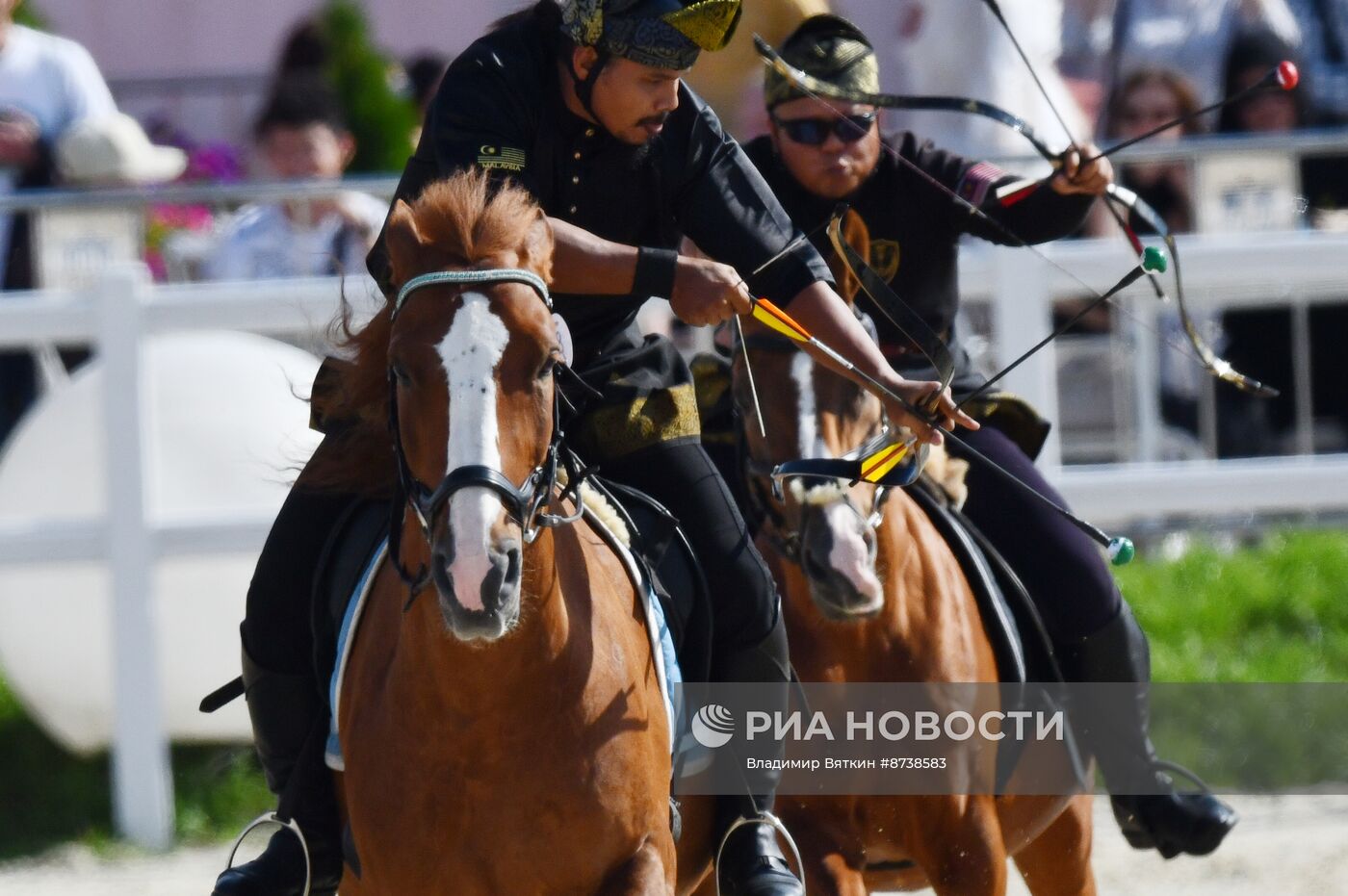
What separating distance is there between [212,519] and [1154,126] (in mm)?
3959

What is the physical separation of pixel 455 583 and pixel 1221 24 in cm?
702

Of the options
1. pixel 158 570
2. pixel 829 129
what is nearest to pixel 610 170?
pixel 829 129

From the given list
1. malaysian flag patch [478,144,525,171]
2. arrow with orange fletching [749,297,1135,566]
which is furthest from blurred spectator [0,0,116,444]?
malaysian flag patch [478,144,525,171]

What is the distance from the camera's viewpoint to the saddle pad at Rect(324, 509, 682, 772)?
147 inches

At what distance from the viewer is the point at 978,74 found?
905 centimetres

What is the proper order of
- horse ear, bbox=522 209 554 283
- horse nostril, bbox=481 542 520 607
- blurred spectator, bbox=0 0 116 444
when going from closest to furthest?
horse nostril, bbox=481 542 520 607 < horse ear, bbox=522 209 554 283 < blurred spectator, bbox=0 0 116 444

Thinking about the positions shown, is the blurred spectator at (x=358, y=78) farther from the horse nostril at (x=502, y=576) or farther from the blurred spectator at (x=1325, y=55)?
the horse nostril at (x=502, y=576)

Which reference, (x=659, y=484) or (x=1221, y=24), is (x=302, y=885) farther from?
(x=1221, y=24)

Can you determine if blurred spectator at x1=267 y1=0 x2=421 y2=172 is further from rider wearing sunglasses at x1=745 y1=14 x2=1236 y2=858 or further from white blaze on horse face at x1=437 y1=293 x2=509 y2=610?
white blaze on horse face at x1=437 y1=293 x2=509 y2=610

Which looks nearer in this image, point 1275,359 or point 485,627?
point 485,627

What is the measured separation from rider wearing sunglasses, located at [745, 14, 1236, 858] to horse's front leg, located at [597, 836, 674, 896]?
175cm

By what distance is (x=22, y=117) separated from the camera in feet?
28.0

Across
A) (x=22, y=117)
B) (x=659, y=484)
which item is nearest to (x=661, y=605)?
(x=659, y=484)

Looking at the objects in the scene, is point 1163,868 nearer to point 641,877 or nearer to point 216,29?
point 641,877
